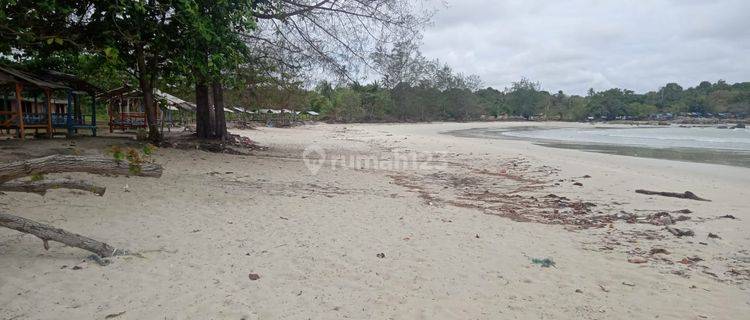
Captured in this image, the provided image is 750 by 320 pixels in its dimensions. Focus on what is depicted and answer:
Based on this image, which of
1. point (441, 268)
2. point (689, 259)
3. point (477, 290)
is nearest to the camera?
point (477, 290)

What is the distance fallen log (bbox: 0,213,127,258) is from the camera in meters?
3.79

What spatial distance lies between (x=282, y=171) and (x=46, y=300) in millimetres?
7889

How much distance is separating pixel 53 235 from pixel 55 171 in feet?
2.17

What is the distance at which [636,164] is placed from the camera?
51.4ft

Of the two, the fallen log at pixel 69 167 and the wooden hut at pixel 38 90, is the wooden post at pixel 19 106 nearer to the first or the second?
the wooden hut at pixel 38 90

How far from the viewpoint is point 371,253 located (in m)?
5.06

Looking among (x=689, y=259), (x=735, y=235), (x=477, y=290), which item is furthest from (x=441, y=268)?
(x=735, y=235)

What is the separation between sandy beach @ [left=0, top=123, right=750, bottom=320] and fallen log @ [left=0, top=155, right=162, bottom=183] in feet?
3.02

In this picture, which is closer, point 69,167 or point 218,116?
point 69,167

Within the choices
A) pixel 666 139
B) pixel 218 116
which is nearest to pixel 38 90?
pixel 218 116

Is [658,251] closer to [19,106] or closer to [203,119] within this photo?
[203,119]

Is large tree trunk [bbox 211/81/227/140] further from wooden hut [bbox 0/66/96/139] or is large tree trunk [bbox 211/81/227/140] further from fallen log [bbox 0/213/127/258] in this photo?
fallen log [bbox 0/213/127/258]

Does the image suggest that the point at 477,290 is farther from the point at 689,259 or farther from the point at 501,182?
the point at 501,182

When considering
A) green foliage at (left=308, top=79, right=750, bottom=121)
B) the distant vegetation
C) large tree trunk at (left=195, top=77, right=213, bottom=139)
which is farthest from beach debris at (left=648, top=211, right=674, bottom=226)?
green foliage at (left=308, top=79, right=750, bottom=121)
